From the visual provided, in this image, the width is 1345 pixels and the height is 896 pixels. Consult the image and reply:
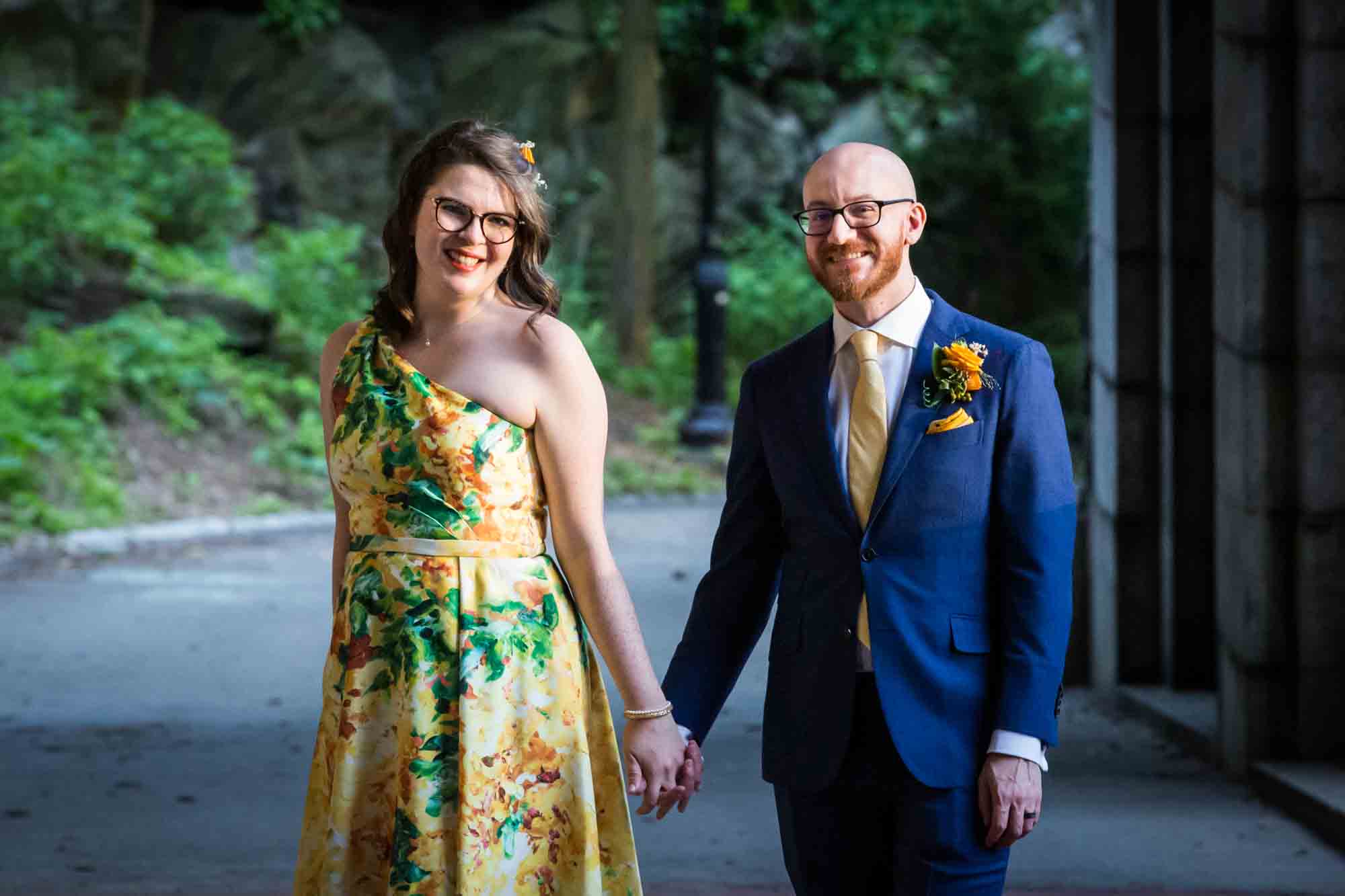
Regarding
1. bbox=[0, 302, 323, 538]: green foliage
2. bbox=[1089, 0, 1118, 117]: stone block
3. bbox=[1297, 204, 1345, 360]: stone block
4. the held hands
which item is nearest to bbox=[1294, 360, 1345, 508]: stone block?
bbox=[1297, 204, 1345, 360]: stone block

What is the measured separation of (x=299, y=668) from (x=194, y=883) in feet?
13.6

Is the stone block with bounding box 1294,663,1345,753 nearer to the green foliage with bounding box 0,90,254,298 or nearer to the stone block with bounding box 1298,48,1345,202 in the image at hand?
the stone block with bounding box 1298,48,1345,202

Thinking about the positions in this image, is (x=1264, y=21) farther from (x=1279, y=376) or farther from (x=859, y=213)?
(x=859, y=213)

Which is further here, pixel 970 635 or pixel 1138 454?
pixel 1138 454

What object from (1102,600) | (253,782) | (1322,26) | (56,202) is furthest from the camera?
(56,202)

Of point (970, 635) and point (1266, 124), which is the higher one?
point (1266, 124)

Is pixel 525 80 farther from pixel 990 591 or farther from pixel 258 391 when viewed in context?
pixel 990 591

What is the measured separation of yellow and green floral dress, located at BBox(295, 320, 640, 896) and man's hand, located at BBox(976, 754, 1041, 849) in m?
0.68

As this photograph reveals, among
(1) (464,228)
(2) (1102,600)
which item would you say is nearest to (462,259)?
(1) (464,228)

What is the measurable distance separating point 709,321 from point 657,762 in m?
17.2

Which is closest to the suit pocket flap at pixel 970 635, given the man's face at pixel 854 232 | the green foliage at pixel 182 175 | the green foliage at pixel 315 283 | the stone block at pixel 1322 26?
the man's face at pixel 854 232

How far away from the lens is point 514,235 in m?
3.27

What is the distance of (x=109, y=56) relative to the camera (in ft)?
76.3

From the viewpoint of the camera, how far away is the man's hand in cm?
296
